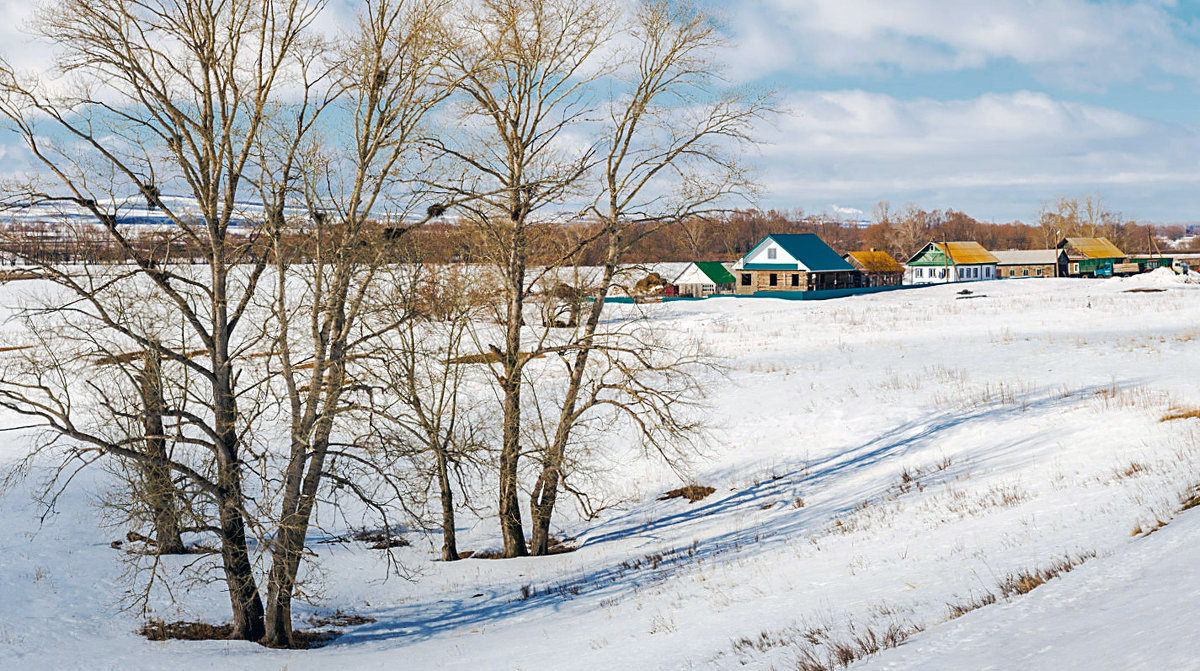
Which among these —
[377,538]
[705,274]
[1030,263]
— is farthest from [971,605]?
[1030,263]

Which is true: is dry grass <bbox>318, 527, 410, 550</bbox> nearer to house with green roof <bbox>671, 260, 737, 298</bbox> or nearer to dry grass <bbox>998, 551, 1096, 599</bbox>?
dry grass <bbox>998, 551, 1096, 599</bbox>

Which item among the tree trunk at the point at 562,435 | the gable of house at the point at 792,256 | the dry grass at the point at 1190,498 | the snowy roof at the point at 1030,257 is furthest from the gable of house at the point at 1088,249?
the dry grass at the point at 1190,498

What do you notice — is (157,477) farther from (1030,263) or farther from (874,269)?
(1030,263)

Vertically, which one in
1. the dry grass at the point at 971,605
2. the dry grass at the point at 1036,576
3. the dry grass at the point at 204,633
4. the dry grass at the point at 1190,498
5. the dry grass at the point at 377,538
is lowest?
the dry grass at the point at 377,538

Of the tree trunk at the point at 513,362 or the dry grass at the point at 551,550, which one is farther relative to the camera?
the dry grass at the point at 551,550

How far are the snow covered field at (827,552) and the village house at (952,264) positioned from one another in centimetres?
9336

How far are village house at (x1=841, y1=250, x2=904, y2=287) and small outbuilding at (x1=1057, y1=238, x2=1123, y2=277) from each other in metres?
36.8

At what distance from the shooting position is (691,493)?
22.8 metres

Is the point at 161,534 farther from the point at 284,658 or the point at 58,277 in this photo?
the point at 58,277

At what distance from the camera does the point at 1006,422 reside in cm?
2084

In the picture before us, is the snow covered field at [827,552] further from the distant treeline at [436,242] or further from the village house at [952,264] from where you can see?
the village house at [952,264]

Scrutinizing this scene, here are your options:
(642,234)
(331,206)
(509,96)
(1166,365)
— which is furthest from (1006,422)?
(331,206)

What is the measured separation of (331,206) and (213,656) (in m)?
7.92

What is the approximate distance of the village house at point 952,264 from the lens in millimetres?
121812
